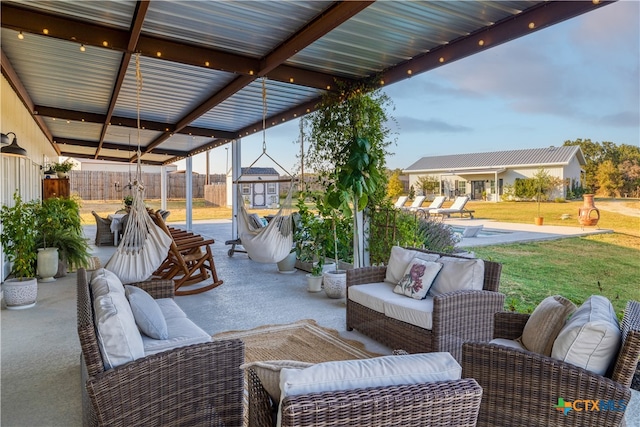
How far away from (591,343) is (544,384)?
0.85 ft

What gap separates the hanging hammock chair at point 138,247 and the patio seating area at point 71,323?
0.60 metres

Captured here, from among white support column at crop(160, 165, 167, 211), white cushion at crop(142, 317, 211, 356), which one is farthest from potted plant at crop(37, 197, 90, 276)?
white support column at crop(160, 165, 167, 211)

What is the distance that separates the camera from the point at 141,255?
14.4 ft

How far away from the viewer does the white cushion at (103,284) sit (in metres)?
2.14

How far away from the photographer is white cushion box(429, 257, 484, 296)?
3068 millimetres

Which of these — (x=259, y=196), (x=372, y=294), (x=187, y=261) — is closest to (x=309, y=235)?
(x=187, y=261)

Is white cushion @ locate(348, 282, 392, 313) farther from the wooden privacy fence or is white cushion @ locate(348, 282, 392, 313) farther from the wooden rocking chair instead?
the wooden privacy fence

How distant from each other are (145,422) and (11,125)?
5.62m

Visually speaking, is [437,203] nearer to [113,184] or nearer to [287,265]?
[287,265]

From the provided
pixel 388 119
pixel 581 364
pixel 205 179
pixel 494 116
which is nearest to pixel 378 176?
pixel 388 119

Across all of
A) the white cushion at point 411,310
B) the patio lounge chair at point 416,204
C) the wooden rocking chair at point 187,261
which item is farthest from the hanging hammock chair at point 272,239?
the white cushion at point 411,310

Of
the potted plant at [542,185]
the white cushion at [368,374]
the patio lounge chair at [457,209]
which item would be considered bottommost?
the white cushion at [368,374]

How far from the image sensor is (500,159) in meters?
4.09

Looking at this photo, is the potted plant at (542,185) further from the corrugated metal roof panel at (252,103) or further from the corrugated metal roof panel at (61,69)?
the corrugated metal roof panel at (61,69)
